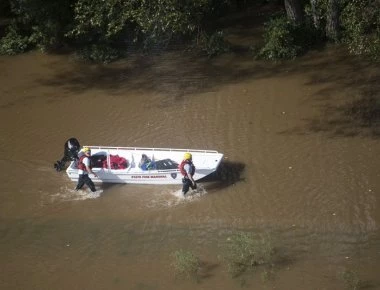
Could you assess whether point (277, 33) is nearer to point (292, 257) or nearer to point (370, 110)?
point (370, 110)

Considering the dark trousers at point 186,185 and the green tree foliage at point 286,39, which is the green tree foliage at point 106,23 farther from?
the dark trousers at point 186,185

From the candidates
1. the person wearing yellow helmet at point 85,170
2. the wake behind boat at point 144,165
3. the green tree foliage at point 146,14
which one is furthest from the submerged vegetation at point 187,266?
the green tree foliage at point 146,14

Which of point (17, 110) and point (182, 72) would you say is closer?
point (17, 110)

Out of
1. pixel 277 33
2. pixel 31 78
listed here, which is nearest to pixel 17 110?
pixel 31 78

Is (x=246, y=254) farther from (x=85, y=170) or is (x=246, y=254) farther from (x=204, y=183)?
(x=85, y=170)

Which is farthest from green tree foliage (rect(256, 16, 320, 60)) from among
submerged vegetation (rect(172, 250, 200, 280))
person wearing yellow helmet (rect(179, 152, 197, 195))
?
submerged vegetation (rect(172, 250, 200, 280))

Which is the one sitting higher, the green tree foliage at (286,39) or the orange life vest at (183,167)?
the green tree foliage at (286,39)
